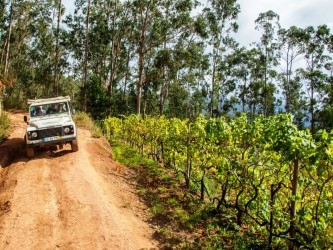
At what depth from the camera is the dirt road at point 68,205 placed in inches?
280

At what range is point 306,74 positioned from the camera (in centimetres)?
4972

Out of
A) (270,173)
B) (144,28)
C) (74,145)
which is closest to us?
(270,173)

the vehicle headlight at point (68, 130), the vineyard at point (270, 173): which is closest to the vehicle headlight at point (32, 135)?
the vehicle headlight at point (68, 130)

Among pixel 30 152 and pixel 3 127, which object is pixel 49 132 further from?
pixel 3 127

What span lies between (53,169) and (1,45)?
47316 millimetres

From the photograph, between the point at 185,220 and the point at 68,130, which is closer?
the point at 185,220

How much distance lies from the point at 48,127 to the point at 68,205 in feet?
14.8

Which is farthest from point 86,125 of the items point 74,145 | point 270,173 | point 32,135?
point 270,173

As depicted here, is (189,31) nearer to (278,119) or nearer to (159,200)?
(159,200)

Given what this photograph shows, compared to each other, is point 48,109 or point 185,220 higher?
point 48,109

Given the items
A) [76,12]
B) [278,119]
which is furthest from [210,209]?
[76,12]

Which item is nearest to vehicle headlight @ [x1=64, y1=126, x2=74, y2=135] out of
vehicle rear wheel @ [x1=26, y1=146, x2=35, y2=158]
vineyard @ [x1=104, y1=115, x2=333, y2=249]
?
vehicle rear wheel @ [x1=26, y1=146, x2=35, y2=158]

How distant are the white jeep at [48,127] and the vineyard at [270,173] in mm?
3965

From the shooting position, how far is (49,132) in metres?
12.2
